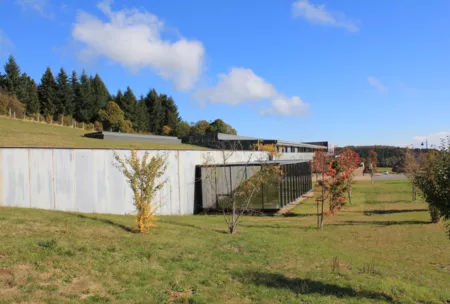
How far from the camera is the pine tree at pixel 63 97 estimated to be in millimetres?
63266

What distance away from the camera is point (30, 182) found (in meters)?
14.8

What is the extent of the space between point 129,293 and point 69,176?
36.1ft

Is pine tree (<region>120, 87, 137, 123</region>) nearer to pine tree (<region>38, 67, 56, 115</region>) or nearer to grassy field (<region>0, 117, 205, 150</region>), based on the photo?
pine tree (<region>38, 67, 56, 115</region>)

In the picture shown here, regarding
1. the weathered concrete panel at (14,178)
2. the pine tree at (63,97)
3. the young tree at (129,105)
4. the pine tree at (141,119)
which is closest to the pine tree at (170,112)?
the pine tree at (141,119)

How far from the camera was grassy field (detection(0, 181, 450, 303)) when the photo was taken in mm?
7051

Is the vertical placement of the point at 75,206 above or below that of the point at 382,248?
above

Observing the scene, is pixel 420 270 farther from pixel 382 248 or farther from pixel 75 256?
pixel 75 256

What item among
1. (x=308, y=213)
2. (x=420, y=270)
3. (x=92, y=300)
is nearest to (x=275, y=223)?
(x=308, y=213)

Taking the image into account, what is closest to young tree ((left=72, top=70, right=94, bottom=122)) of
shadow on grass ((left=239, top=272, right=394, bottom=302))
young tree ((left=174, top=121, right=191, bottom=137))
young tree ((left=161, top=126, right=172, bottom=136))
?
young tree ((left=161, top=126, right=172, bottom=136))

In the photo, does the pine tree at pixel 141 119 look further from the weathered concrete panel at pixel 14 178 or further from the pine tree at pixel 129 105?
the weathered concrete panel at pixel 14 178

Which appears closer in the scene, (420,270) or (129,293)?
(129,293)

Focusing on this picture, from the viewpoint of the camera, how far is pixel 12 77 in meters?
59.3

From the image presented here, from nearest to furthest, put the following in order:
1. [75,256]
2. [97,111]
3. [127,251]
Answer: [75,256] → [127,251] → [97,111]

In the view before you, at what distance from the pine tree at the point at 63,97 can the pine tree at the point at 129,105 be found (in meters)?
10.5
